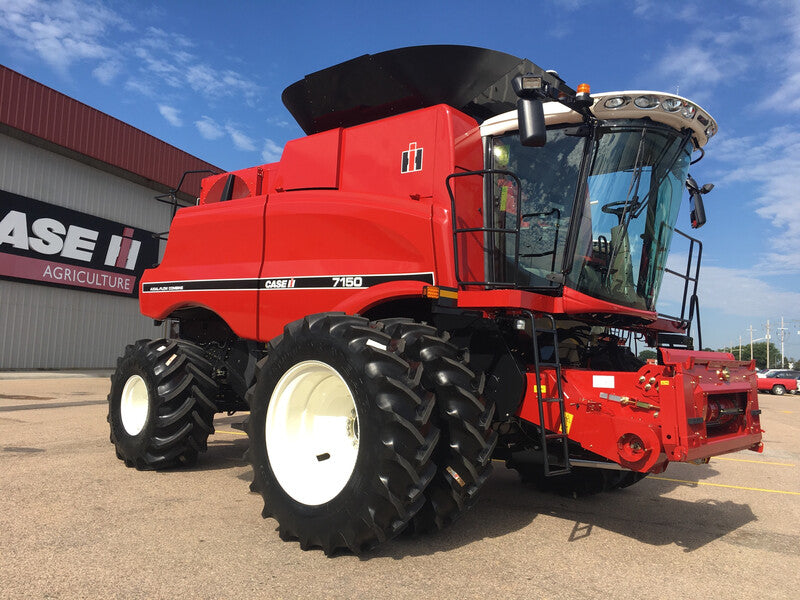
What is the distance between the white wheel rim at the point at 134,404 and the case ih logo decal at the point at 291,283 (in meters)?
1.06

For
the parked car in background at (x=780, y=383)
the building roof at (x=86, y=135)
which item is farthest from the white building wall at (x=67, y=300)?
the parked car in background at (x=780, y=383)

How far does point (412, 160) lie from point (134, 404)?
396cm

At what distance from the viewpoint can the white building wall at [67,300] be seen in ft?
61.6

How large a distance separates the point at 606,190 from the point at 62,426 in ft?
25.7

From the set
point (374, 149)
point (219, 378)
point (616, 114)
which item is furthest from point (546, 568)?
point (219, 378)

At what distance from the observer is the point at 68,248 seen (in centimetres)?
2048

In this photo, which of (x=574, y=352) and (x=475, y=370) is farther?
(x=574, y=352)

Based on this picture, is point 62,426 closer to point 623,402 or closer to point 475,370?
point 475,370

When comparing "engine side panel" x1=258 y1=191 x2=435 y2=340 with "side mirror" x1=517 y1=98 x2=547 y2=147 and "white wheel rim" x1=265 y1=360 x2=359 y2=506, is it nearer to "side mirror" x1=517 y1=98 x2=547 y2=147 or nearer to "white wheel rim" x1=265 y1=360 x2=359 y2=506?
"white wheel rim" x1=265 y1=360 x2=359 y2=506

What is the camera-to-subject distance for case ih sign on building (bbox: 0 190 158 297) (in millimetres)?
18656

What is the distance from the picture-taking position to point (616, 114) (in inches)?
168

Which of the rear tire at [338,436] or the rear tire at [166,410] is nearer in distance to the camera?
the rear tire at [338,436]

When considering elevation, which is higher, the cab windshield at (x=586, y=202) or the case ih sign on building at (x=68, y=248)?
the case ih sign on building at (x=68, y=248)

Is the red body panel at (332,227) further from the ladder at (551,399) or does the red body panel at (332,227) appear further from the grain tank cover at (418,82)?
the ladder at (551,399)
